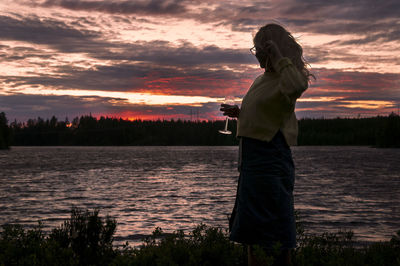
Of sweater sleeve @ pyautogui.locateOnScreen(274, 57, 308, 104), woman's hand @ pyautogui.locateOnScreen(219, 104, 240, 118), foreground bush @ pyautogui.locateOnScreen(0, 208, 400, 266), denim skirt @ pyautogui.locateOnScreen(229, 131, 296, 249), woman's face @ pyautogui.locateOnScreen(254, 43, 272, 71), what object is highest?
woman's face @ pyautogui.locateOnScreen(254, 43, 272, 71)

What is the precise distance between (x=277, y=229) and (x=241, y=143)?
86cm

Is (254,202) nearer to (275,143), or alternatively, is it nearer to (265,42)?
(275,143)

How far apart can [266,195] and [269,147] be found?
1.40ft

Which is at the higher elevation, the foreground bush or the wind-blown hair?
the wind-blown hair

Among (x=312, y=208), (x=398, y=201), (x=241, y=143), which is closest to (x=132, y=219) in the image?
(x=312, y=208)

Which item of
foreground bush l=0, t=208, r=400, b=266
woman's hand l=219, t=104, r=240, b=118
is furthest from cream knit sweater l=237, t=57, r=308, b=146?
foreground bush l=0, t=208, r=400, b=266

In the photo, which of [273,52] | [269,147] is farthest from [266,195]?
[273,52]

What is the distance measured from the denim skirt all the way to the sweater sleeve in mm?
434

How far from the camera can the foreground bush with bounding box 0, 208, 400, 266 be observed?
614 centimetres

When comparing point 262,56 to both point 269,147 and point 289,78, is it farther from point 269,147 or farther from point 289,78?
point 269,147

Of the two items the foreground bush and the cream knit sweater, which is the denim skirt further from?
the foreground bush

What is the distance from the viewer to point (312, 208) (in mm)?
21953

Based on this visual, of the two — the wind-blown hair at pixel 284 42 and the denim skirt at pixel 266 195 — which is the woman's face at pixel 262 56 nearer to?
the wind-blown hair at pixel 284 42

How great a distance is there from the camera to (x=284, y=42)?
392 centimetres
